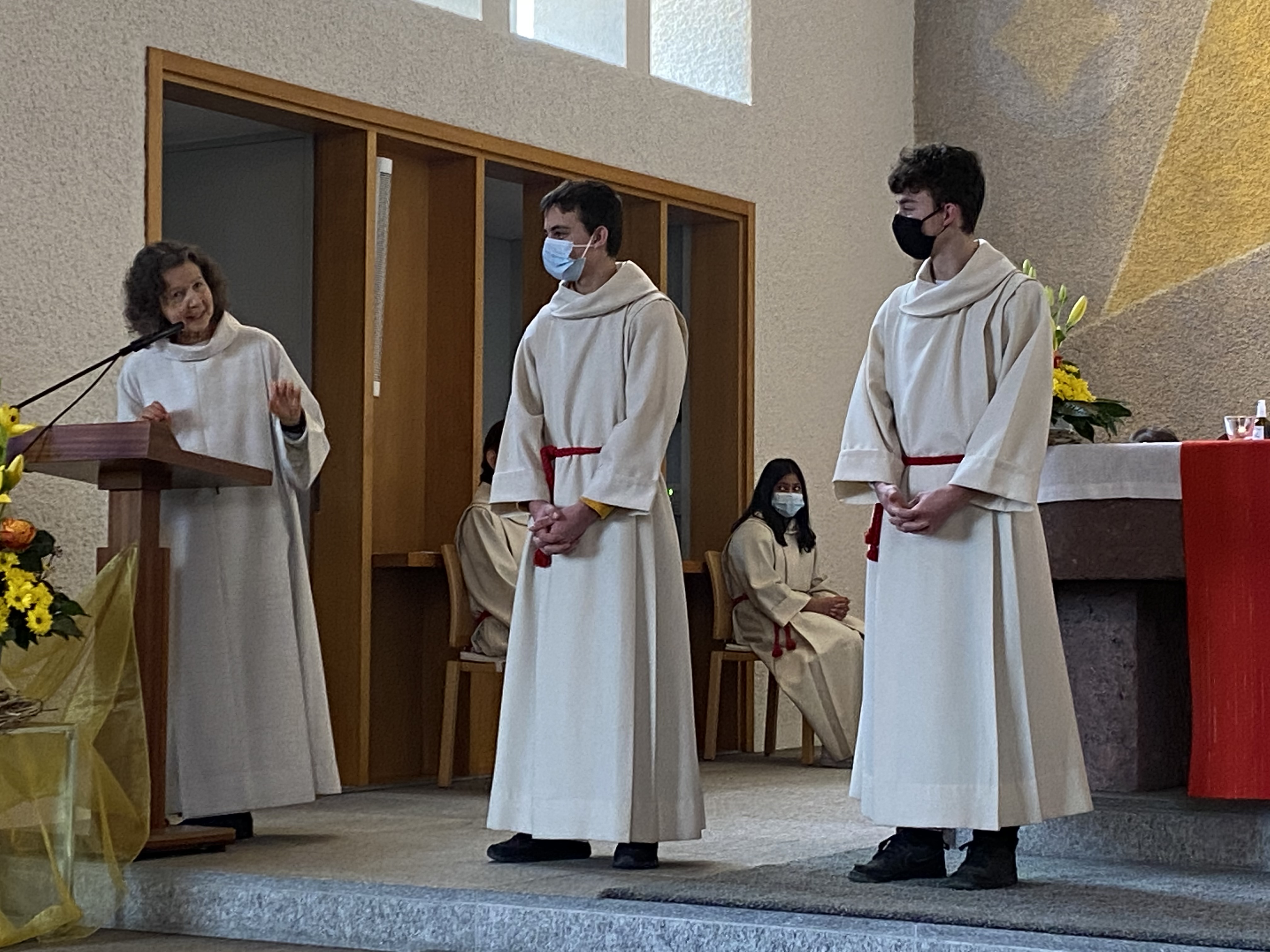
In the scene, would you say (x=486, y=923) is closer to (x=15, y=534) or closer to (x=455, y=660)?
(x=15, y=534)

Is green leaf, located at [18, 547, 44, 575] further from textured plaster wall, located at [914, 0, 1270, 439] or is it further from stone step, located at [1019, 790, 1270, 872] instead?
textured plaster wall, located at [914, 0, 1270, 439]

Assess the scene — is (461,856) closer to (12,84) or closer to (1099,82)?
(12,84)

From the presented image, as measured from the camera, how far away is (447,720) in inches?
261

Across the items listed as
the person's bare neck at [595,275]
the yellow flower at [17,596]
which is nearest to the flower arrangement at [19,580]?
the yellow flower at [17,596]

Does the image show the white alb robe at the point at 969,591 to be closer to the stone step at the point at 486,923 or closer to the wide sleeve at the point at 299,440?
the stone step at the point at 486,923

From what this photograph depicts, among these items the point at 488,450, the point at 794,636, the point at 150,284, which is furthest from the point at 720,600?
the point at 150,284

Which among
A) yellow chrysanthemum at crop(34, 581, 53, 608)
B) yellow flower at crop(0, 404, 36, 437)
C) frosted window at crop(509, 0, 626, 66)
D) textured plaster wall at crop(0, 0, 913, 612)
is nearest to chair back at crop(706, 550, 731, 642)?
textured plaster wall at crop(0, 0, 913, 612)

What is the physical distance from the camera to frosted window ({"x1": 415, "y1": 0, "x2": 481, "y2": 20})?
23.2 ft

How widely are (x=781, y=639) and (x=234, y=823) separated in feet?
10.6

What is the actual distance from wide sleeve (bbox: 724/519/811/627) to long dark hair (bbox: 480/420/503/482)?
124 centimetres

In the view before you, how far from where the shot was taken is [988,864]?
13.0 feet

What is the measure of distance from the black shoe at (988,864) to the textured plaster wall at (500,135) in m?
2.95

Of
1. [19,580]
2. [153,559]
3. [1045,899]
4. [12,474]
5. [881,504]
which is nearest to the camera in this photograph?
[1045,899]

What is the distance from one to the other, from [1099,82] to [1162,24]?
14.9 inches
